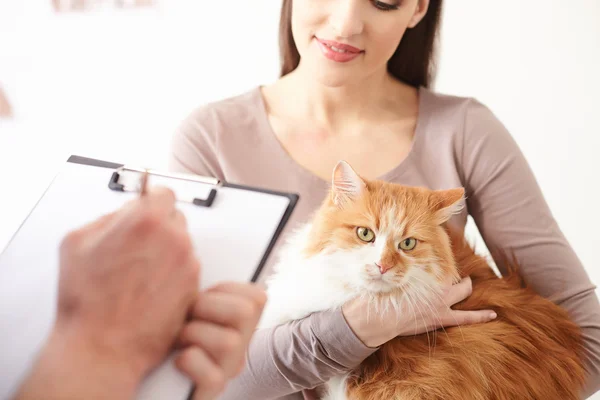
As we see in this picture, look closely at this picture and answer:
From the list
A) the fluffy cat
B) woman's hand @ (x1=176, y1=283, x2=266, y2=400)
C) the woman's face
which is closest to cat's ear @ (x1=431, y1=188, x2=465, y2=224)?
the fluffy cat

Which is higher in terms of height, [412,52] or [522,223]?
[412,52]

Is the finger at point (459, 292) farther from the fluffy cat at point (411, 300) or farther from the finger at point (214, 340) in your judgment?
the finger at point (214, 340)

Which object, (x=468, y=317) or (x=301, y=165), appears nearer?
(x=468, y=317)

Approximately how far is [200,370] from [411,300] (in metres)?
0.44

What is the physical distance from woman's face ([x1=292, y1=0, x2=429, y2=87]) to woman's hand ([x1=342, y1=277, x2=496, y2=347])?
1.52 feet

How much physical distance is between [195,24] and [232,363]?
1214 mm

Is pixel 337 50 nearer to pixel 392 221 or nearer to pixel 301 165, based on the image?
pixel 301 165

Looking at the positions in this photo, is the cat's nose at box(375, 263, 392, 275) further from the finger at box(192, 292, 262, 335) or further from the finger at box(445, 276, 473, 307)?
the finger at box(192, 292, 262, 335)

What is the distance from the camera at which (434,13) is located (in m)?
1.30

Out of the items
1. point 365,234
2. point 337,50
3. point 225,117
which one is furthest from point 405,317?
point 225,117

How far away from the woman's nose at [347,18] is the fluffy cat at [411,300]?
0.31 m

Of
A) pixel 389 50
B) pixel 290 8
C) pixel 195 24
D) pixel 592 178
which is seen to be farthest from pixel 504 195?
pixel 195 24

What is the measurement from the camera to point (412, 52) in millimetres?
1344

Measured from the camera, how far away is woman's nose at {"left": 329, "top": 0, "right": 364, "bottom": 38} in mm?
968
